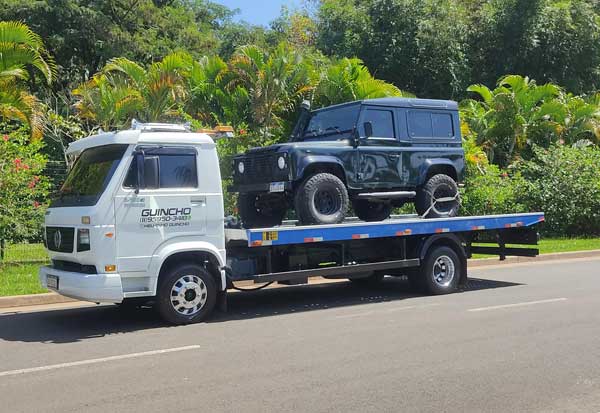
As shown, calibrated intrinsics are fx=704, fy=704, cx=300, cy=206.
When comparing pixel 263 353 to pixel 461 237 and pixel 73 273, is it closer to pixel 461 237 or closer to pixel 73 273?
pixel 73 273

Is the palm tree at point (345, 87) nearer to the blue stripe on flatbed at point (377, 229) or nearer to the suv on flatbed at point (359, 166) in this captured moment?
the suv on flatbed at point (359, 166)

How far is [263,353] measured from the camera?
731 cm

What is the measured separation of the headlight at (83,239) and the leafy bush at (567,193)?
16.4m

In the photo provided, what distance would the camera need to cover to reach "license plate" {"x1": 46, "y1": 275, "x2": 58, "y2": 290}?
8.73 metres

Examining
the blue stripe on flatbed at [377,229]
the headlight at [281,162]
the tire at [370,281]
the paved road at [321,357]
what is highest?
the headlight at [281,162]

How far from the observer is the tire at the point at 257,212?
11477mm

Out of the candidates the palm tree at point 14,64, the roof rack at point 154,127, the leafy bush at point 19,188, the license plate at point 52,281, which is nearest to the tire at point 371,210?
the roof rack at point 154,127

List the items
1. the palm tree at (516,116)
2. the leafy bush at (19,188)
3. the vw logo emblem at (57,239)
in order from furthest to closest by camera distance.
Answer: the palm tree at (516,116)
the leafy bush at (19,188)
the vw logo emblem at (57,239)

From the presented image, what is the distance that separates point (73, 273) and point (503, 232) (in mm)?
7402

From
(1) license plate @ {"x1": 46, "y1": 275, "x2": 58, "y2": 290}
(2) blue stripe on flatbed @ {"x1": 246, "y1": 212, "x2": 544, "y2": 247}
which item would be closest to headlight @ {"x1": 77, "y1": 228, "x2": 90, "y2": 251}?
(1) license plate @ {"x1": 46, "y1": 275, "x2": 58, "y2": 290}

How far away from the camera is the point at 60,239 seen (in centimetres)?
883

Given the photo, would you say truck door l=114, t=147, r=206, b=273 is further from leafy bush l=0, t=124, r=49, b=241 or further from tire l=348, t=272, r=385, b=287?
leafy bush l=0, t=124, r=49, b=241

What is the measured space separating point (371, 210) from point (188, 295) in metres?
4.40

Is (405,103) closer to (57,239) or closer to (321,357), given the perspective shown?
(321,357)
